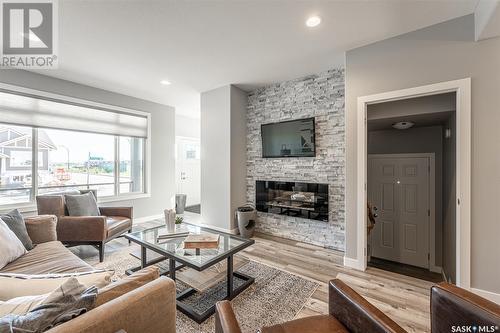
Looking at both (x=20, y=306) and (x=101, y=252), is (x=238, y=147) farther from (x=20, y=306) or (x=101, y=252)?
(x=20, y=306)

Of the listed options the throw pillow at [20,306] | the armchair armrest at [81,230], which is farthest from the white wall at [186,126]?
the throw pillow at [20,306]

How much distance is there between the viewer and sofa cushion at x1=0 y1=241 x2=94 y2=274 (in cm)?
169

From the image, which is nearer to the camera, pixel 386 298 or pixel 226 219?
pixel 386 298

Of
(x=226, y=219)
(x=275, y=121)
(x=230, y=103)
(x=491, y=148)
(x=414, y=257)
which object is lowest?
(x=414, y=257)

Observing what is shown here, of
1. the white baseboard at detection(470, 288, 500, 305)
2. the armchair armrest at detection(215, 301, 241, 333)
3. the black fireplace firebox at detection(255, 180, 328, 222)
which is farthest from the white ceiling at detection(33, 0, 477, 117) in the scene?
the white baseboard at detection(470, 288, 500, 305)

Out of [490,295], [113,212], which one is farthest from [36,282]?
[490,295]

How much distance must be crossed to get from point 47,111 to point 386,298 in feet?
17.6

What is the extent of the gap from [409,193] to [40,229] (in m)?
4.84

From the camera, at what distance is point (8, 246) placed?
5.84ft

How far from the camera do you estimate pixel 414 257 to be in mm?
3316

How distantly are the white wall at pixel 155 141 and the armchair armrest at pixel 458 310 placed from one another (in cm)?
496

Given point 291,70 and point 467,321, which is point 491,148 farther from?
point 291,70

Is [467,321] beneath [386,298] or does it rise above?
above

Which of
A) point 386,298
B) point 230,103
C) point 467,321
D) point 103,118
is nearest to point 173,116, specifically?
point 103,118
